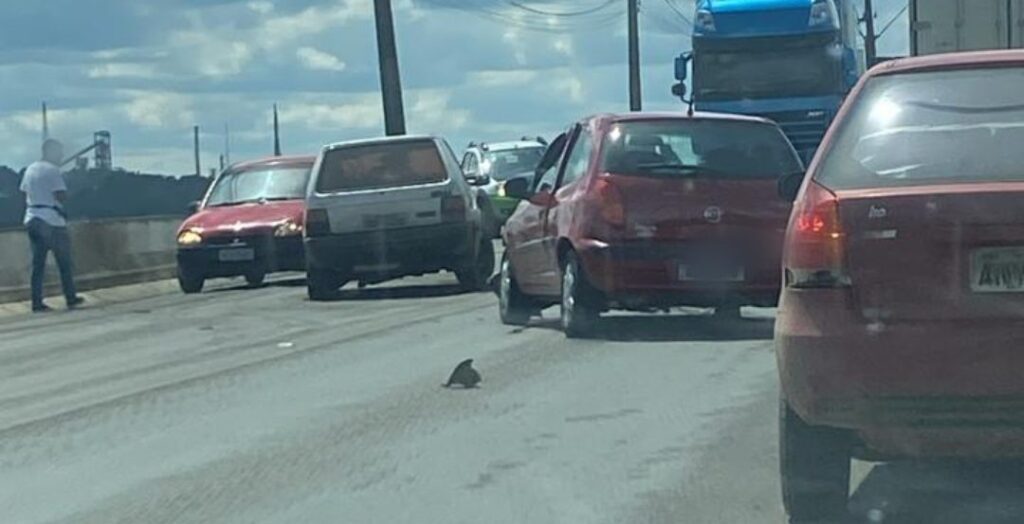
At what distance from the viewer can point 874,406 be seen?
6.79 metres

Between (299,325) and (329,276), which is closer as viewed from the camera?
(299,325)

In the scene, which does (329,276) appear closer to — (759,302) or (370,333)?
(370,333)

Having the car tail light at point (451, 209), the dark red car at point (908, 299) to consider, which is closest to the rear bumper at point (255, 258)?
the car tail light at point (451, 209)

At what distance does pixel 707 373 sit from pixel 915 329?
521cm

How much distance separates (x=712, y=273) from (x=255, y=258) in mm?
10737

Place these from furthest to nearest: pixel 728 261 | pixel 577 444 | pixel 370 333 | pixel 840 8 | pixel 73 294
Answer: pixel 840 8 → pixel 73 294 → pixel 370 333 → pixel 728 261 → pixel 577 444

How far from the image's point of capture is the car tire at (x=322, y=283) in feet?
67.5

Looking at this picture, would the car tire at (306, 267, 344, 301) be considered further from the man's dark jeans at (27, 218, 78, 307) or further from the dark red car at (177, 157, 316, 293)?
the man's dark jeans at (27, 218, 78, 307)

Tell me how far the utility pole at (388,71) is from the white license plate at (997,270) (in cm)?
3101

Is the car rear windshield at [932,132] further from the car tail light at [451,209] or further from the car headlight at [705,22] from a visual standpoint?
the car headlight at [705,22]

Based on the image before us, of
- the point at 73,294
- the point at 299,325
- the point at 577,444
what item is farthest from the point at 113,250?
the point at 577,444

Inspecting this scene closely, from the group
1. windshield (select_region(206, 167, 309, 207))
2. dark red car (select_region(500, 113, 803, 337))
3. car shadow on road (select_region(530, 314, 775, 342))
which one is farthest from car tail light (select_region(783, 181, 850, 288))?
windshield (select_region(206, 167, 309, 207))

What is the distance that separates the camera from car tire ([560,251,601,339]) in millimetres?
14125

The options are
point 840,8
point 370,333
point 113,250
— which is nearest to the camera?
point 370,333
